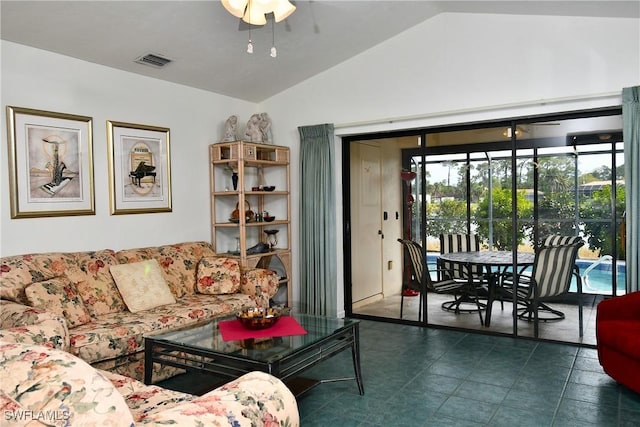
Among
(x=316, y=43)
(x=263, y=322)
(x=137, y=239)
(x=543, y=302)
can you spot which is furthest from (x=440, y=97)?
(x=137, y=239)

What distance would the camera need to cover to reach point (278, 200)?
555 centimetres

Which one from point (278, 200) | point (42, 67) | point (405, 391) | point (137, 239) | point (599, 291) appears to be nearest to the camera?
point (405, 391)

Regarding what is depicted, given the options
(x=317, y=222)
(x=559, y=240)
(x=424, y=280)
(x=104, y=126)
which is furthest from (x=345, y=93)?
(x=559, y=240)

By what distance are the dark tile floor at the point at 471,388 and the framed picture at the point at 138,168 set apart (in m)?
1.69

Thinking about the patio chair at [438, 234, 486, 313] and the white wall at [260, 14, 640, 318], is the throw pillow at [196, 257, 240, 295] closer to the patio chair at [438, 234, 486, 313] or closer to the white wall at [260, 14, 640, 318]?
the white wall at [260, 14, 640, 318]

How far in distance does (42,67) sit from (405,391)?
11.6ft

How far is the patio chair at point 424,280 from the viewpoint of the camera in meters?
4.70

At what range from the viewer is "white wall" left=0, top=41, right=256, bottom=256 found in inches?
138

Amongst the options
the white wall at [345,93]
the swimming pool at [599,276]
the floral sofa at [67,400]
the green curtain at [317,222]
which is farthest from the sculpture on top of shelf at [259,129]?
the floral sofa at [67,400]

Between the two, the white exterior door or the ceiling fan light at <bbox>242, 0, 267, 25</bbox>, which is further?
the white exterior door

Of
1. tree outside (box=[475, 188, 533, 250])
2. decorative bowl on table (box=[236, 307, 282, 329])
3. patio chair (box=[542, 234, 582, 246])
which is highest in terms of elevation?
tree outside (box=[475, 188, 533, 250])

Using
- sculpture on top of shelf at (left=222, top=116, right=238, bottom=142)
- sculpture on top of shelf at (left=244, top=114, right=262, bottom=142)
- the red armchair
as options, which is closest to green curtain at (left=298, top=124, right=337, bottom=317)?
sculpture on top of shelf at (left=244, top=114, right=262, bottom=142)

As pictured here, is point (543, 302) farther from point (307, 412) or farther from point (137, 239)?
point (137, 239)

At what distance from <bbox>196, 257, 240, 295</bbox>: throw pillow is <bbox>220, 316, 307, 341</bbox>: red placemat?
3.70ft
